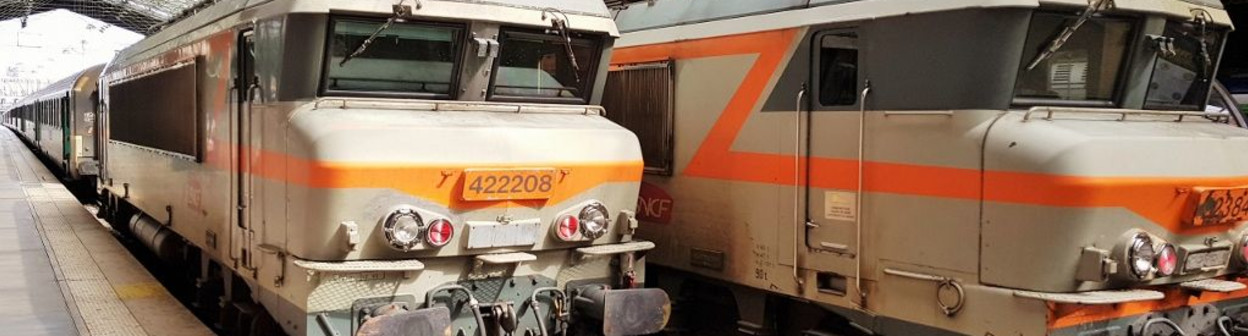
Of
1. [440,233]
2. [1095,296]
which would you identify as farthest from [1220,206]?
[440,233]

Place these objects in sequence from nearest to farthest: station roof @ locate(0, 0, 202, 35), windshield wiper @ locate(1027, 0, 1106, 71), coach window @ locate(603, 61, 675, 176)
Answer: windshield wiper @ locate(1027, 0, 1106, 71) < coach window @ locate(603, 61, 675, 176) < station roof @ locate(0, 0, 202, 35)

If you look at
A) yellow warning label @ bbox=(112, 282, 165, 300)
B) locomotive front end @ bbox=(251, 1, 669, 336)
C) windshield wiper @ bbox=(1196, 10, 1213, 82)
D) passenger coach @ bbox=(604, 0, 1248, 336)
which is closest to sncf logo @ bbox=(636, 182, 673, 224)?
passenger coach @ bbox=(604, 0, 1248, 336)

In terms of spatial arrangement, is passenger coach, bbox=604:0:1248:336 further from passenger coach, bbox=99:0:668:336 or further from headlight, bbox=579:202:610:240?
headlight, bbox=579:202:610:240

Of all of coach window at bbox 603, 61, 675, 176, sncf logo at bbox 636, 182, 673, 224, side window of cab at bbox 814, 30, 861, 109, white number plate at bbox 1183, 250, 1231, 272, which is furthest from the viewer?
sncf logo at bbox 636, 182, 673, 224

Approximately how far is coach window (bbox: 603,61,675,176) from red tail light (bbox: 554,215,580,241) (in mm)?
1839

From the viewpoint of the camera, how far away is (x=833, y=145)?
20.7 feet

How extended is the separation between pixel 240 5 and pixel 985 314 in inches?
201

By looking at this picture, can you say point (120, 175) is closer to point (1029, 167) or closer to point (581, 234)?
point (581, 234)

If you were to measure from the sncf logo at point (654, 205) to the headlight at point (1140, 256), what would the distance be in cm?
345

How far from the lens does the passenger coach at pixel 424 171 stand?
5344 mm

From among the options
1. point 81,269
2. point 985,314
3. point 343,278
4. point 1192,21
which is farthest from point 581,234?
point 81,269

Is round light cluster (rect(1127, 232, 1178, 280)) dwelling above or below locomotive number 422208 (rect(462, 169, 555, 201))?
below

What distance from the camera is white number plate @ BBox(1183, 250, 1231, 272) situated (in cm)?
566

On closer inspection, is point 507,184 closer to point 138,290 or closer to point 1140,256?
point 1140,256
